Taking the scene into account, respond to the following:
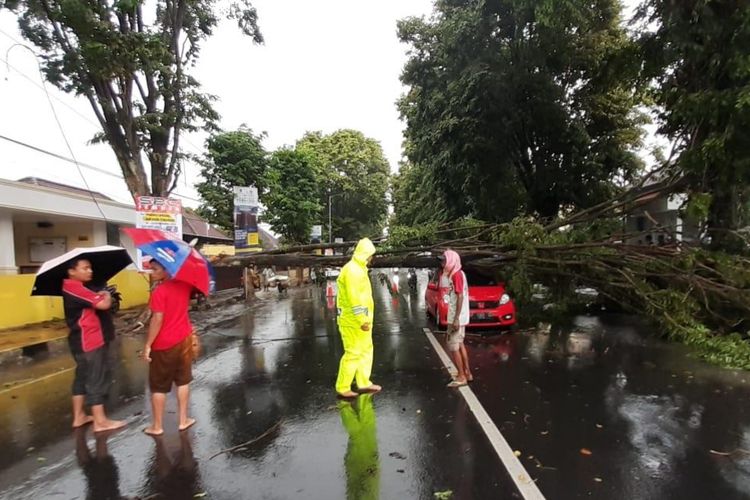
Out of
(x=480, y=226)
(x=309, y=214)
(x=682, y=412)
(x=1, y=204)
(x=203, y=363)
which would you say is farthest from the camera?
(x=309, y=214)

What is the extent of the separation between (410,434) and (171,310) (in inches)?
105

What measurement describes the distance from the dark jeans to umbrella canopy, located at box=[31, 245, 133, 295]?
81 cm

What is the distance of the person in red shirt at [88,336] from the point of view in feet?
16.8

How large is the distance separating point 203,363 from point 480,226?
6.24m

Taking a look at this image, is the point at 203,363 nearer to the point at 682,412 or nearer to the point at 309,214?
the point at 682,412

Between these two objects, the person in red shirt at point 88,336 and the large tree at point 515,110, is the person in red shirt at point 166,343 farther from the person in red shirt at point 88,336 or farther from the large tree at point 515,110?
the large tree at point 515,110

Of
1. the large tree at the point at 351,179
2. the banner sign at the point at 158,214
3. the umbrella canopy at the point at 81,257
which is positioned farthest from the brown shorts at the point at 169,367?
the large tree at the point at 351,179

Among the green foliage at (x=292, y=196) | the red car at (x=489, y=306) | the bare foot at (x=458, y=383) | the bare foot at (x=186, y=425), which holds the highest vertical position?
the green foliage at (x=292, y=196)

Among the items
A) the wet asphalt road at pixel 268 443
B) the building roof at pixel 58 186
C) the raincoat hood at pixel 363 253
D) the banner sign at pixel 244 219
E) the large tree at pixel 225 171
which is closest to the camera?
the wet asphalt road at pixel 268 443

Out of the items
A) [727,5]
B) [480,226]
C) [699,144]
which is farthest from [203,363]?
[727,5]

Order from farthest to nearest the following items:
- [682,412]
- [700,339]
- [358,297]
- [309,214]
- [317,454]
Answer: [309,214]
[700,339]
[358,297]
[682,412]
[317,454]

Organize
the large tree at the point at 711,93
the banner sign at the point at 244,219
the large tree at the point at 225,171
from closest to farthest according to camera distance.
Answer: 1. the large tree at the point at 711,93
2. the banner sign at the point at 244,219
3. the large tree at the point at 225,171

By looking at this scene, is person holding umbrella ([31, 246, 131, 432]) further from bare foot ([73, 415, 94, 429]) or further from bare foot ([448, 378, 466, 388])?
bare foot ([448, 378, 466, 388])

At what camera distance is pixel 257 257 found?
35.8ft
